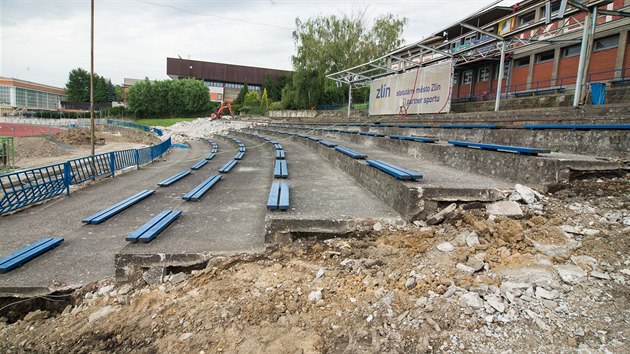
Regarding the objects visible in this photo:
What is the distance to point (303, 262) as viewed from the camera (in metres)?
3.67

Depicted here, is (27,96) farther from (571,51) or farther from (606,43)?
(606,43)

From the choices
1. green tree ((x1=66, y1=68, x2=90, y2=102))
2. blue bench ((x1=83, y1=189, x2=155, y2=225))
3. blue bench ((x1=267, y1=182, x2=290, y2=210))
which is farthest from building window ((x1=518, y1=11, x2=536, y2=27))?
green tree ((x1=66, y1=68, x2=90, y2=102))

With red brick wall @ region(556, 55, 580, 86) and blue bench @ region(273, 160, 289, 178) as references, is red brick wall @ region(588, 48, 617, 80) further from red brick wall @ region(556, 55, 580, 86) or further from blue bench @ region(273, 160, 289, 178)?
blue bench @ region(273, 160, 289, 178)

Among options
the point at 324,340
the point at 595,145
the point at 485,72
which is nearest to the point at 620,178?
the point at 595,145

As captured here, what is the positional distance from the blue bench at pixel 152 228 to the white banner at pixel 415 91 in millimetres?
14920

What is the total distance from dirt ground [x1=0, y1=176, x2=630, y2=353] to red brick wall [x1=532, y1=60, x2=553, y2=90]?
2022cm

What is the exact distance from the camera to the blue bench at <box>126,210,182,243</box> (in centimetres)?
401

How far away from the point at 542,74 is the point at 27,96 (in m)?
111

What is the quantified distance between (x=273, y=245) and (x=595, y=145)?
5671 mm

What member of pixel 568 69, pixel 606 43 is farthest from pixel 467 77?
pixel 606 43

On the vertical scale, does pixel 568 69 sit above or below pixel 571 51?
below

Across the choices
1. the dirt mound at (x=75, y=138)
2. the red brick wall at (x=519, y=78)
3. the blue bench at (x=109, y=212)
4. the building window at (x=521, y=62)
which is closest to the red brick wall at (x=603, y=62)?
the red brick wall at (x=519, y=78)

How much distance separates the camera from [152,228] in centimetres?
443

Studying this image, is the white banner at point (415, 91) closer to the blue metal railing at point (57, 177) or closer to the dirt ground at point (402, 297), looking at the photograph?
the dirt ground at point (402, 297)
